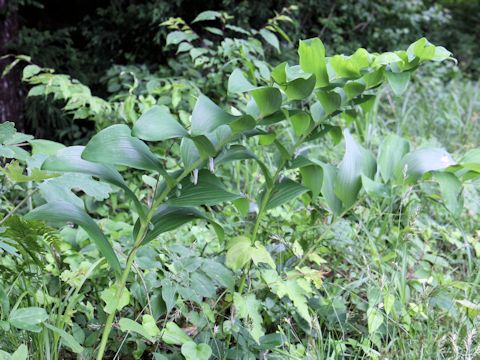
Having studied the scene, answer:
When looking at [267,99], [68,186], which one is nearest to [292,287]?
[267,99]

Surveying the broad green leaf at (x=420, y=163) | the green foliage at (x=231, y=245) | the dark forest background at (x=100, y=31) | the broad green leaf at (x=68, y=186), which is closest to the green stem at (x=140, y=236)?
the green foliage at (x=231, y=245)

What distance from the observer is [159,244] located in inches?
59.0

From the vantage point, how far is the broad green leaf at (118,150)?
941mm

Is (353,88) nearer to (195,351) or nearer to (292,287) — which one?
(292,287)

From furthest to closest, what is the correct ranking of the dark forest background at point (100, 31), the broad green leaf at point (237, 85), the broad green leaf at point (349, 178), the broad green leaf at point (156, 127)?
the dark forest background at point (100, 31), the broad green leaf at point (349, 178), the broad green leaf at point (237, 85), the broad green leaf at point (156, 127)

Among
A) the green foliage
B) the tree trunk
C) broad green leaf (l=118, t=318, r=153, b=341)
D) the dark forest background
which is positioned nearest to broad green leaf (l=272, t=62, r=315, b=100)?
the green foliage

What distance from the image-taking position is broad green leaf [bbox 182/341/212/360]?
1.09 m

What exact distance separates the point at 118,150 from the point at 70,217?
0.60 feet

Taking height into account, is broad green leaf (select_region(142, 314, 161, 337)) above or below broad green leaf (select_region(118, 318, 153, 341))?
below

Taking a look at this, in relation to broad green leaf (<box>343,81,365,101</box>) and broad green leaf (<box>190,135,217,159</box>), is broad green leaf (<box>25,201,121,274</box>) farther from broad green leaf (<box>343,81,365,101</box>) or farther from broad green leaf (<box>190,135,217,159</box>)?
broad green leaf (<box>343,81,365,101</box>)

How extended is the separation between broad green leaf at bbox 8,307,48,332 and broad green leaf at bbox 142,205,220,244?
253 mm

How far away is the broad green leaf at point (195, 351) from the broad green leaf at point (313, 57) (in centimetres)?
64

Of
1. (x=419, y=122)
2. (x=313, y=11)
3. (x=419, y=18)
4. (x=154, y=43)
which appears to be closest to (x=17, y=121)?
(x=154, y=43)

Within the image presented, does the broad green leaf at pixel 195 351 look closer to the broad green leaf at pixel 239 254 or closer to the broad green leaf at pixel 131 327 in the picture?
the broad green leaf at pixel 131 327
